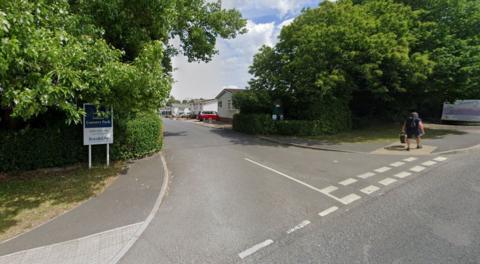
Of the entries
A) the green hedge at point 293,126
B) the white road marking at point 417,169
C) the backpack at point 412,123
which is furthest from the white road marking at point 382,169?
the green hedge at point 293,126

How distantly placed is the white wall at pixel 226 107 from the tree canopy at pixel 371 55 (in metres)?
15.5

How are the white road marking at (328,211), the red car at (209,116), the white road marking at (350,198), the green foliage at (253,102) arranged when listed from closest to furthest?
the white road marking at (328,211) → the white road marking at (350,198) → the green foliage at (253,102) → the red car at (209,116)

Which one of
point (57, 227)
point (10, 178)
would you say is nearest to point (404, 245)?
point (57, 227)

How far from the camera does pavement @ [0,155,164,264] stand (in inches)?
130

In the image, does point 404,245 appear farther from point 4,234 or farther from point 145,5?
point 145,5

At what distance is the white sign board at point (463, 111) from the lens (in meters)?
20.5

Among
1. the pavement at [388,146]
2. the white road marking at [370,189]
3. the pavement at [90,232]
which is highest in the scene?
the pavement at [388,146]

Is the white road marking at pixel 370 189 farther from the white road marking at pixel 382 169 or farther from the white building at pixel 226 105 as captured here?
the white building at pixel 226 105

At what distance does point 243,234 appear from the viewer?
3.86 m

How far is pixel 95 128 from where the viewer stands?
751cm

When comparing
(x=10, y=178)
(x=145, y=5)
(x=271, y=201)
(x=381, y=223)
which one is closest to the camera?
(x=381, y=223)

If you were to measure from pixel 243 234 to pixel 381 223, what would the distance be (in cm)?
251

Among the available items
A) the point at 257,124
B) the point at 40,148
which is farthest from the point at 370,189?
the point at 257,124

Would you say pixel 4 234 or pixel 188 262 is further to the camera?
pixel 4 234
